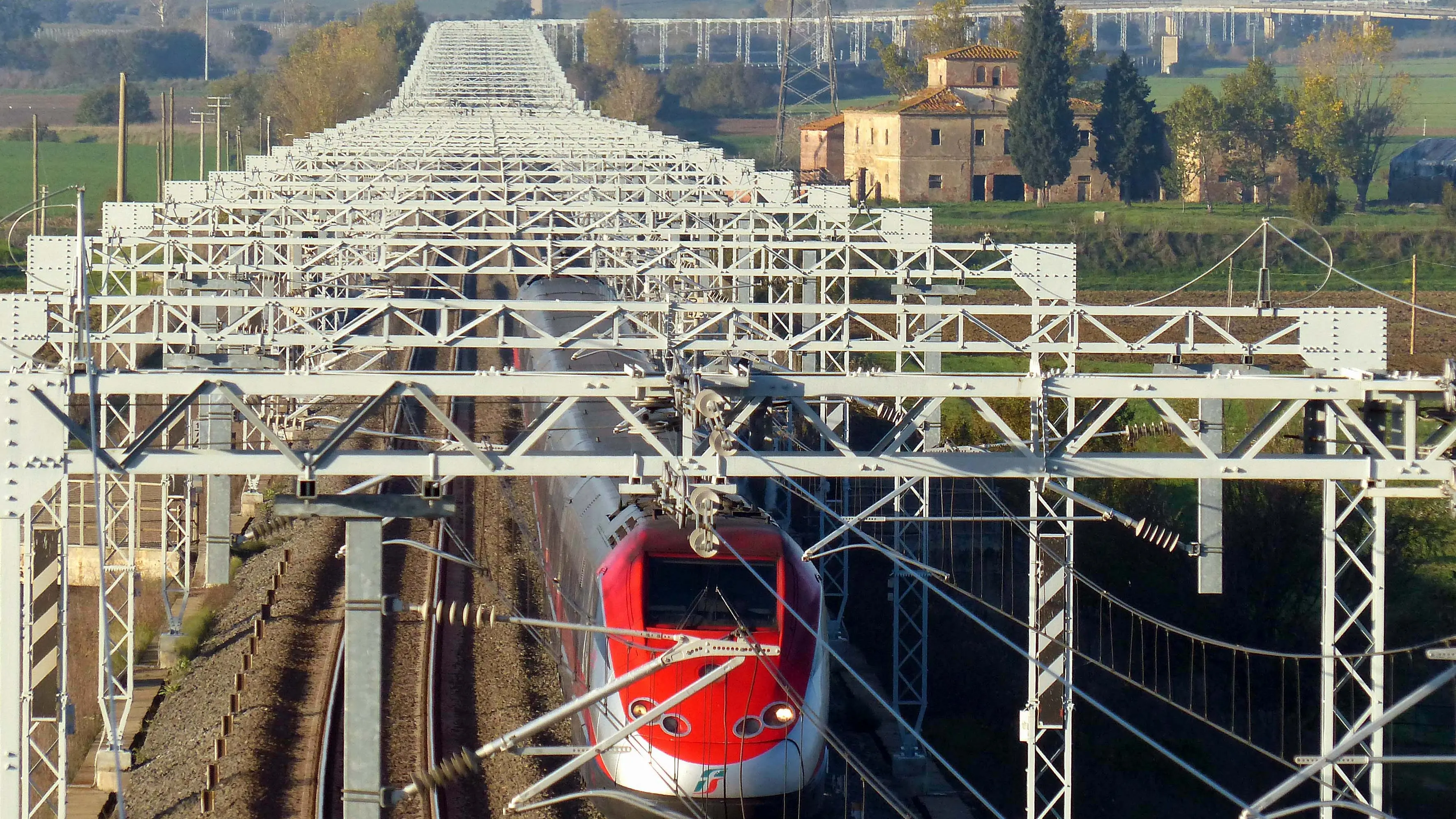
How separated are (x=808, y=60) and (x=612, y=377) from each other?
120872 mm

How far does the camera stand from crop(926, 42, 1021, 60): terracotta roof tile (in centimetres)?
7494

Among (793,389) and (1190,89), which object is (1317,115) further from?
(793,389)

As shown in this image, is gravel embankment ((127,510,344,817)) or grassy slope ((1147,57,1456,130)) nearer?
gravel embankment ((127,510,344,817))

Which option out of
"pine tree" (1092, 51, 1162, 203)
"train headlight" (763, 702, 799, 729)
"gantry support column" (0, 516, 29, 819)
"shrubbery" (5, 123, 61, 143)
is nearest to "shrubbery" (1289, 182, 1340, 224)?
"pine tree" (1092, 51, 1162, 203)

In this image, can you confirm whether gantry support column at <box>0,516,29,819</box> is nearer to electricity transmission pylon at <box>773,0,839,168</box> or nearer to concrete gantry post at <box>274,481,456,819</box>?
concrete gantry post at <box>274,481,456,819</box>

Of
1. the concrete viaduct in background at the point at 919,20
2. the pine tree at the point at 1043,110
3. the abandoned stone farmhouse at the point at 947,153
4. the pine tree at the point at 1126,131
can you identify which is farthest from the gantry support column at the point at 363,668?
the concrete viaduct in background at the point at 919,20

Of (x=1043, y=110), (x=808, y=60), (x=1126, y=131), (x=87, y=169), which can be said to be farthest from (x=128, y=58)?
(x=1126, y=131)

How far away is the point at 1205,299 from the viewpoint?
49.5 m

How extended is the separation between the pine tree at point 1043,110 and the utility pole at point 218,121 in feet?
97.4

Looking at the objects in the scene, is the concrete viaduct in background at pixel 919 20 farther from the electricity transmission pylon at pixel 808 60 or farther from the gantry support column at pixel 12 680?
the gantry support column at pixel 12 680

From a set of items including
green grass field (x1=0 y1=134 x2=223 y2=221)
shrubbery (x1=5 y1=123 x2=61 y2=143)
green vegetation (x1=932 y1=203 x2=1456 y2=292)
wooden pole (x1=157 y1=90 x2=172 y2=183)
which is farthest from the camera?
shrubbery (x1=5 y1=123 x2=61 y2=143)

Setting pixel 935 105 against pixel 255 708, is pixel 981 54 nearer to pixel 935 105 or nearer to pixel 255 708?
pixel 935 105

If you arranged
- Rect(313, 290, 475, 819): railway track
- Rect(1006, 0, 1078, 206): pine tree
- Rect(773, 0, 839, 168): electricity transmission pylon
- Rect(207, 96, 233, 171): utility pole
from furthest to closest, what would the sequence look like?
1. Rect(773, 0, 839, 168): electricity transmission pylon
2. Rect(1006, 0, 1078, 206): pine tree
3. Rect(207, 96, 233, 171): utility pole
4. Rect(313, 290, 475, 819): railway track

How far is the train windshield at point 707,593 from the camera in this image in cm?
1160
